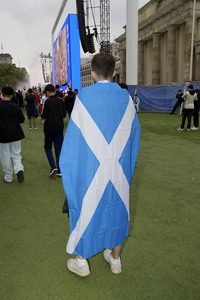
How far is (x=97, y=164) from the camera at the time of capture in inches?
80.0

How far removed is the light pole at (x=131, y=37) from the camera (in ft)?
59.4

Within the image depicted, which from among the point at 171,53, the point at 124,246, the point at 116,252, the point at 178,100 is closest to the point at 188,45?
the point at 171,53

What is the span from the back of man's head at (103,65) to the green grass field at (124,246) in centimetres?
181

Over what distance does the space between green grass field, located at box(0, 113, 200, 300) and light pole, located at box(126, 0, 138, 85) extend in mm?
15298

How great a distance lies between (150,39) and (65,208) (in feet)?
117

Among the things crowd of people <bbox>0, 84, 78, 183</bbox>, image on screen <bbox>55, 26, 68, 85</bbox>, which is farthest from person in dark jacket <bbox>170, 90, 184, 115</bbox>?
image on screen <bbox>55, 26, 68, 85</bbox>

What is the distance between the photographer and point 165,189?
4551 mm

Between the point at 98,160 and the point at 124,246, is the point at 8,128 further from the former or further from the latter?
the point at 98,160

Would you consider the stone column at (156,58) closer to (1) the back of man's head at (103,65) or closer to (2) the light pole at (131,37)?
(2) the light pole at (131,37)

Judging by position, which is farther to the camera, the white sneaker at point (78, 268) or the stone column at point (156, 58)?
the stone column at point (156, 58)

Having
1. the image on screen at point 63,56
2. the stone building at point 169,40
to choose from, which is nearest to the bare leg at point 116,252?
the stone building at point 169,40

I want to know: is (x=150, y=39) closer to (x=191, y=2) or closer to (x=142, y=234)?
(x=191, y=2)

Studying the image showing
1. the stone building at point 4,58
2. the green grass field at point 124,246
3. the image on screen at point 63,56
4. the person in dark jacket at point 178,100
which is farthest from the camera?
the stone building at point 4,58

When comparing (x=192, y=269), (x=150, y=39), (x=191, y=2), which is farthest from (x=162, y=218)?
(x=150, y=39)
